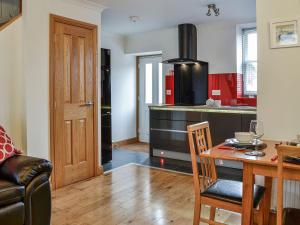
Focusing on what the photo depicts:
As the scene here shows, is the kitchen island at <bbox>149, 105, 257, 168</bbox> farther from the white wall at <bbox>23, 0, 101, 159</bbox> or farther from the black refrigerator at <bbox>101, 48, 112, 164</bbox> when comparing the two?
the white wall at <bbox>23, 0, 101, 159</bbox>

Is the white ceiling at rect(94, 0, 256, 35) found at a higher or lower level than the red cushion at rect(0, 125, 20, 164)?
higher

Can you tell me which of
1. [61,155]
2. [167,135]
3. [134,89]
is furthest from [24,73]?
[134,89]

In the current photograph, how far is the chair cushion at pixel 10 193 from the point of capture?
Result: 1979 millimetres

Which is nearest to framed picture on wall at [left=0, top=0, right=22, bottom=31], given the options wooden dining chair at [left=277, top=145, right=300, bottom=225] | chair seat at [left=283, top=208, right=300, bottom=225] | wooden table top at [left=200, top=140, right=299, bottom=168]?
wooden table top at [left=200, top=140, right=299, bottom=168]

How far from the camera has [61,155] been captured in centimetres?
355

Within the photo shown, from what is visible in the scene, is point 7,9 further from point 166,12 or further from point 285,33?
point 285,33

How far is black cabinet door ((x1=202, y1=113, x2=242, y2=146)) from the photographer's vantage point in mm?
4012

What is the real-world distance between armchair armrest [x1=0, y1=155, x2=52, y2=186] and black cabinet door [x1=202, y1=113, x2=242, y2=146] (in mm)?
2596

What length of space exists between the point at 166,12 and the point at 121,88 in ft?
7.28

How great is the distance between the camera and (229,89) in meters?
4.95

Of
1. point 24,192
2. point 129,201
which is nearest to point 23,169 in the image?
point 24,192

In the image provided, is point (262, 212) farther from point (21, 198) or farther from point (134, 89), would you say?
point (134, 89)

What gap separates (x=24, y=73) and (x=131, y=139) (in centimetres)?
362

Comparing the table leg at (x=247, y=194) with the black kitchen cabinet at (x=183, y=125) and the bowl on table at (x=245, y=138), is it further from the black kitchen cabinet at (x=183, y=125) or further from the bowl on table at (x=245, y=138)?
the black kitchen cabinet at (x=183, y=125)
